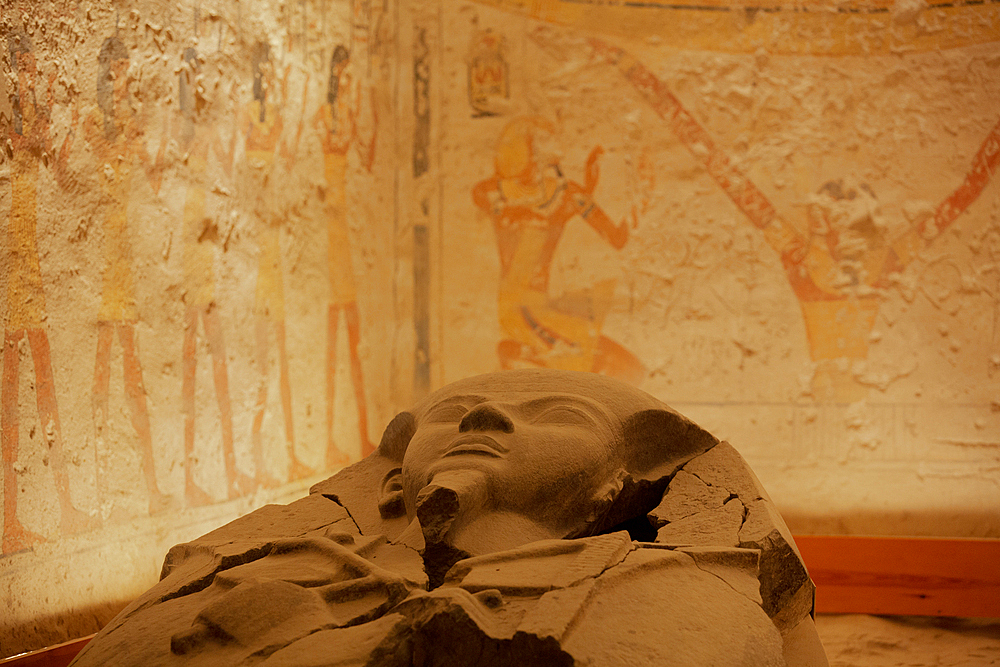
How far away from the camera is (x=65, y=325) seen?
2869 millimetres

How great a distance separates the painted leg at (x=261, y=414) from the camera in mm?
3842

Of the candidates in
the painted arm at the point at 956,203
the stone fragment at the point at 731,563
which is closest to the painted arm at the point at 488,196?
the painted arm at the point at 956,203

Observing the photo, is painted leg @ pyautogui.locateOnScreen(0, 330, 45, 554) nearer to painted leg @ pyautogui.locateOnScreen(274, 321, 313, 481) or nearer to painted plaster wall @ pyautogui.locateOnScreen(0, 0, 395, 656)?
painted plaster wall @ pyautogui.locateOnScreen(0, 0, 395, 656)

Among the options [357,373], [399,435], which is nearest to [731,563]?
[399,435]

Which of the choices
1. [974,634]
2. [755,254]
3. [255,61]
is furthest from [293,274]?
[974,634]

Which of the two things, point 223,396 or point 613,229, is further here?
point 613,229

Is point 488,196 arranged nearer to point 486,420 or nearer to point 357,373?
point 357,373

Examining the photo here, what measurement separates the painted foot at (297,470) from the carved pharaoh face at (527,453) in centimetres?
210

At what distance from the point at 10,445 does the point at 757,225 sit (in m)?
3.90

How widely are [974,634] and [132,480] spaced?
3.99 m

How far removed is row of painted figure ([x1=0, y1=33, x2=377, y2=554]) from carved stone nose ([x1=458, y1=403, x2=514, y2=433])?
162cm

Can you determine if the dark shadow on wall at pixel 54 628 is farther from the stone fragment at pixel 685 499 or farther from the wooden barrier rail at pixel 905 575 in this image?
the wooden barrier rail at pixel 905 575

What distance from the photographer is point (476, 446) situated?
6.37ft

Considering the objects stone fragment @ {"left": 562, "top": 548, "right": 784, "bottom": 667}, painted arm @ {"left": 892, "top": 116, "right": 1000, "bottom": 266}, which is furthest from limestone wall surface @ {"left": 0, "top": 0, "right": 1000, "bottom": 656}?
stone fragment @ {"left": 562, "top": 548, "right": 784, "bottom": 667}
